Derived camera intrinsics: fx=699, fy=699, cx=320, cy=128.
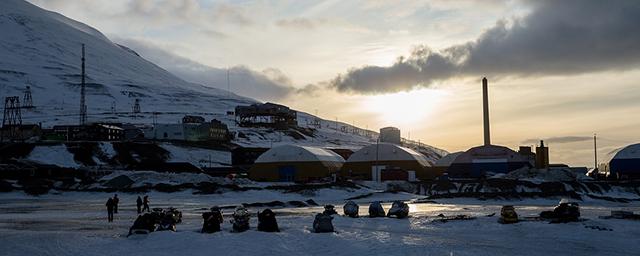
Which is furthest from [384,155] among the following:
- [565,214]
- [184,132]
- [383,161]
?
[565,214]

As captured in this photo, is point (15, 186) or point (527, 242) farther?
point (15, 186)

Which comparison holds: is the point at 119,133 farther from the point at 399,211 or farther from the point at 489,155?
the point at 399,211

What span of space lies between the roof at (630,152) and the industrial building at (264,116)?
105 meters

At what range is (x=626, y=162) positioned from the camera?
93188 mm

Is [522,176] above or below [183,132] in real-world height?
below

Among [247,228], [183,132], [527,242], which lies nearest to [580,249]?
[527,242]

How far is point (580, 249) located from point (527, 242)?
2.41 metres

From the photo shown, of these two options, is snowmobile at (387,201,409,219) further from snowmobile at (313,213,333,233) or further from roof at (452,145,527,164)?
roof at (452,145,527,164)

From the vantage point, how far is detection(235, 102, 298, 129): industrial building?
186 meters

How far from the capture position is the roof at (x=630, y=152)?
306 ft

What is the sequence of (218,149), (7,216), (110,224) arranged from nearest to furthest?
(110,224) → (7,216) → (218,149)

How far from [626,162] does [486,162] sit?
60.1ft

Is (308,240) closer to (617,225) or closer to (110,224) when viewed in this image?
(110,224)

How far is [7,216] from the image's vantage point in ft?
148
